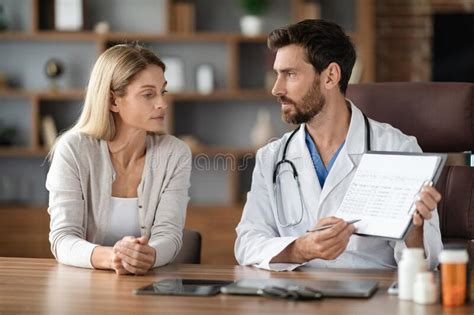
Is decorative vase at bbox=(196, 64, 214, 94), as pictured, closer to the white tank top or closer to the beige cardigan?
the beige cardigan

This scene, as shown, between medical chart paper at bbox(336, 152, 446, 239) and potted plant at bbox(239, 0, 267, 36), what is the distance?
348 centimetres

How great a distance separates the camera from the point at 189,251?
294 cm

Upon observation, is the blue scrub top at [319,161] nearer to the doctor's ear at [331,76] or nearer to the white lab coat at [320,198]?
the white lab coat at [320,198]

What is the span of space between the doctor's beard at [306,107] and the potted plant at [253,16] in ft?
9.79

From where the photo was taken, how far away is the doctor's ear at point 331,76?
2.88 metres

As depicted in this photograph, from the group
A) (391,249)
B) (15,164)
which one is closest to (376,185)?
(391,249)

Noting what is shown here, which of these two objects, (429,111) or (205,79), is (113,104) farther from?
(205,79)

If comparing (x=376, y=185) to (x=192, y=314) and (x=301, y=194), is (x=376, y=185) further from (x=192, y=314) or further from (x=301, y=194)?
(x=192, y=314)

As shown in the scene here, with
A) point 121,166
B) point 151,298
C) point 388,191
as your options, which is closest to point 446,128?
point 388,191

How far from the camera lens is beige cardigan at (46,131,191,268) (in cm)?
275

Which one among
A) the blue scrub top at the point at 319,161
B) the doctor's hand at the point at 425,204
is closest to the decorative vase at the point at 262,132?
the blue scrub top at the point at 319,161

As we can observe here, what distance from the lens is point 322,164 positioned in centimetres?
283

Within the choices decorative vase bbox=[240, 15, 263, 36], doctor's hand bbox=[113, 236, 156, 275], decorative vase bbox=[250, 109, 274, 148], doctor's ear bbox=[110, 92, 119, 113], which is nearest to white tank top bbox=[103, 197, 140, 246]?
doctor's ear bbox=[110, 92, 119, 113]

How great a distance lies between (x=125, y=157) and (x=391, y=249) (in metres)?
0.92
